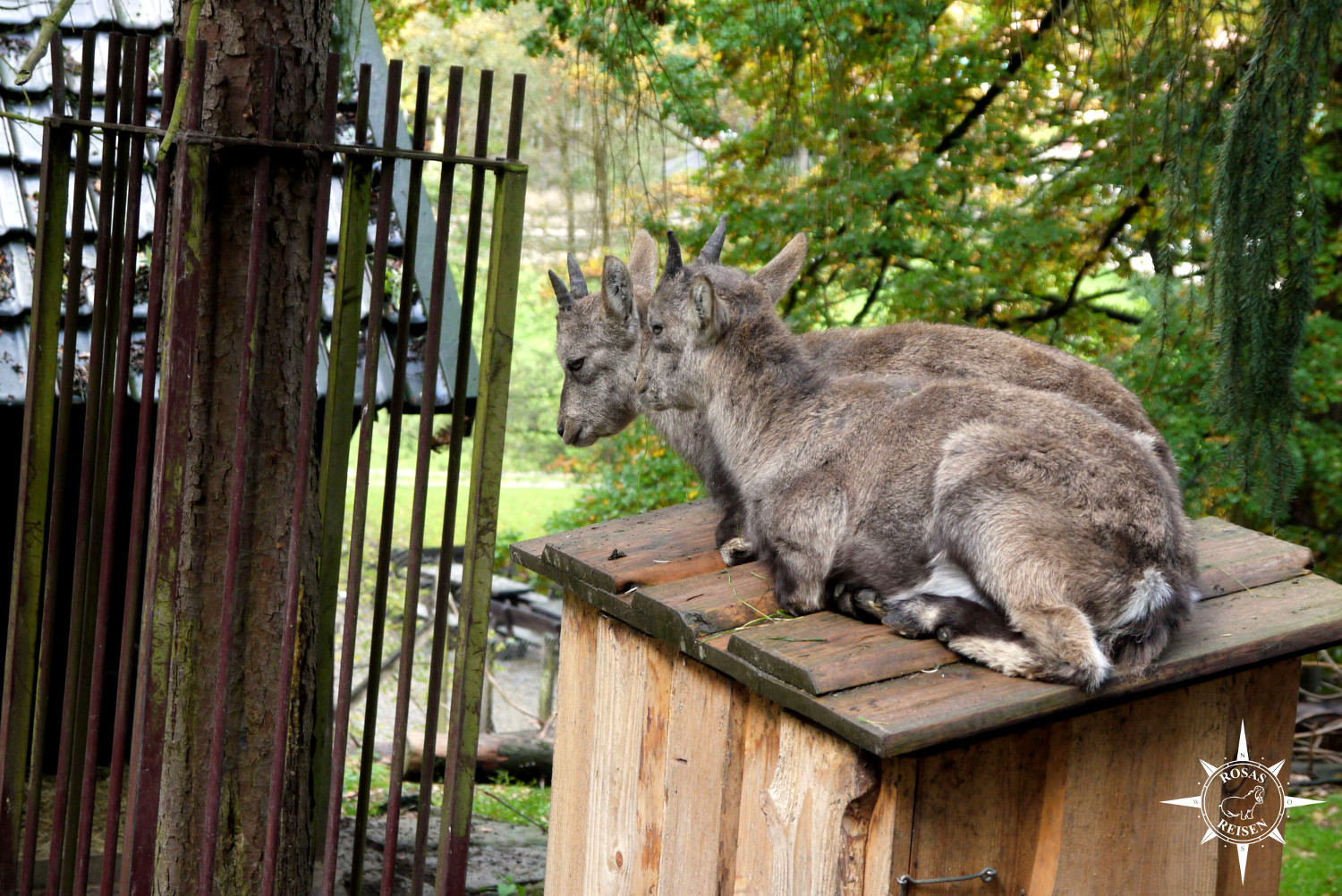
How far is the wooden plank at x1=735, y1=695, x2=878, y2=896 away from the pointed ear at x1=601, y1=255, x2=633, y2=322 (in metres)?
1.68

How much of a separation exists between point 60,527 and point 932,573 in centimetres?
231

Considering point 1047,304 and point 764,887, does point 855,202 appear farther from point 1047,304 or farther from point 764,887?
point 764,887

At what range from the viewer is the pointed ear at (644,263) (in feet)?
15.3

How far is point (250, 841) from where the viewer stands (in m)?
3.06

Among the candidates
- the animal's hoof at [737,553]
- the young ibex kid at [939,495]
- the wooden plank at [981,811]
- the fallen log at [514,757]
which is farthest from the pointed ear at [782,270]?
the fallen log at [514,757]

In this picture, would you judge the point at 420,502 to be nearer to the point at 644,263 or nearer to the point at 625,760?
the point at 625,760

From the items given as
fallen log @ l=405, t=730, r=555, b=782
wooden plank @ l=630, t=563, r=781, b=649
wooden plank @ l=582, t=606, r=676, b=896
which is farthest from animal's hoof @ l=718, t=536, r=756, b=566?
fallen log @ l=405, t=730, r=555, b=782

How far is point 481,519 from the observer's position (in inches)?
113

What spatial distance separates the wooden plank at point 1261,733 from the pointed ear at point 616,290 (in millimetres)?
2245

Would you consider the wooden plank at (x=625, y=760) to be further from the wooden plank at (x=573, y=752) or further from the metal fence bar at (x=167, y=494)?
the metal fence bar at (x=167, y=494)

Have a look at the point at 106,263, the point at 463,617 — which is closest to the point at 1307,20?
the point at 463,617

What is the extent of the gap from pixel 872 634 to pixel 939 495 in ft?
1.27

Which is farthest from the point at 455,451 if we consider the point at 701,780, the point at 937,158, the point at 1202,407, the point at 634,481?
the point at 634,481

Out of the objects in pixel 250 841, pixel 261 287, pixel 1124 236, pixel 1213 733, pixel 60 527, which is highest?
pixel 1124 236
